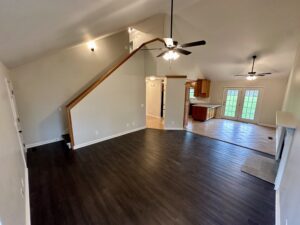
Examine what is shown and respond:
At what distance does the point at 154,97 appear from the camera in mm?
8539

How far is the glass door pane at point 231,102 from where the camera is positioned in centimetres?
808

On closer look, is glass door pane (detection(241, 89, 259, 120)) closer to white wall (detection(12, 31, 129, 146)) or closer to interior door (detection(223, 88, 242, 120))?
interior door (detection(223, 88, 242, 120))

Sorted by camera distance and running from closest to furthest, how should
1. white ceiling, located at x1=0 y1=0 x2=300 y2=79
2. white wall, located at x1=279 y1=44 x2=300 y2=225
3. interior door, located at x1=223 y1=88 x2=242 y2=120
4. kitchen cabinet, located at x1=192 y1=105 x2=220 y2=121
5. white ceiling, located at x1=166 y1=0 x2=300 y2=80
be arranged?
white wall, located at x1=279 y1=44 x2=300 y2=225 < white ceiling, located at x1=0 y1=0 x2=300 y2=79 < white ceiling, located at x1=166 y1=0 x2=300 y2=80 < kitchen cabinet, located at x1=192 y1=105 x2=220 y2=121 < interior door, located at x1=223 y1=88 x2=242 y2=120

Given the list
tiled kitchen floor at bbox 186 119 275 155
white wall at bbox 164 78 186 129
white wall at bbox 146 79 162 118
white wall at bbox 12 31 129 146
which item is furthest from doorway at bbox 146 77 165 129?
white wall at bbox 12 31 129 146

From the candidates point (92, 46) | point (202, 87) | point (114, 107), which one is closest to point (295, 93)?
point (114, 107)

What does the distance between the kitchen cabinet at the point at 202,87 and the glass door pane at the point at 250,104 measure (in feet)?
6.83

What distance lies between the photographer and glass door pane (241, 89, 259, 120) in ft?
24.3

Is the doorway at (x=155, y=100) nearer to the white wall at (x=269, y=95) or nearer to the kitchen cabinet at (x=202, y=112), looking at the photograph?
the kitchen cabinet at (x=202, y=112)

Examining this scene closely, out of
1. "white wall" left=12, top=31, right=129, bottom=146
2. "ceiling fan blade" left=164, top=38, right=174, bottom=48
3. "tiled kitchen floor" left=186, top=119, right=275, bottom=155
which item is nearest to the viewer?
"ceiling fan blade" left=164, top=38, right=174, bottom=48

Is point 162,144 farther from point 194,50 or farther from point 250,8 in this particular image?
point 250,8

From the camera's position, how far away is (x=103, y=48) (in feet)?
17.9

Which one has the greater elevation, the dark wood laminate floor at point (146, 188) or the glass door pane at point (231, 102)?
the glass door pane at point (231, 102)

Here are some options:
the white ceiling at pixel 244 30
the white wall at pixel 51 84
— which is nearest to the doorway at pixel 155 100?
the white ceiling at pixel 244 30

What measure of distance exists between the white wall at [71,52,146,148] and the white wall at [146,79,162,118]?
2.33 m
